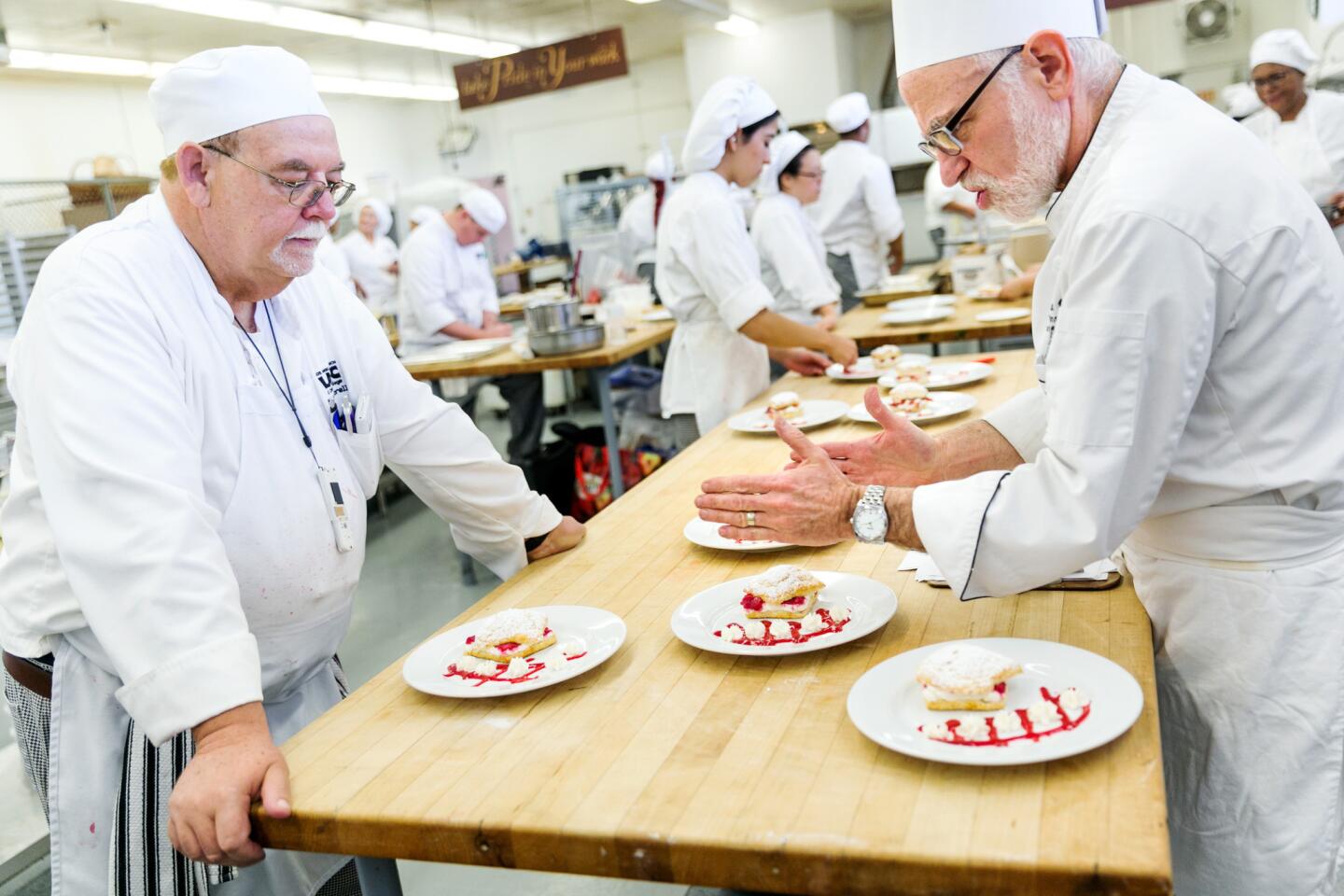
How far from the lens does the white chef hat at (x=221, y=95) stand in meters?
1.63

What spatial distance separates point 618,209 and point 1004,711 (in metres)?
11.0

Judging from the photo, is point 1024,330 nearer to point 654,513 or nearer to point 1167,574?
point 654,513

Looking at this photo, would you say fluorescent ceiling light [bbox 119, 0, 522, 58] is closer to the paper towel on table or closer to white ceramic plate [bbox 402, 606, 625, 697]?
white ceramic plate [bbox 402, 606, 625, 697]

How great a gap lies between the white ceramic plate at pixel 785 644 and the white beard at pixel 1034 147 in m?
0.58

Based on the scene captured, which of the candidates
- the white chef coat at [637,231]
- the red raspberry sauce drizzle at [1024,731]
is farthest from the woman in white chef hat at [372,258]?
the red raspberry sauce drizzle at [1024,731]

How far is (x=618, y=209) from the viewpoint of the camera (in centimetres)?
1166

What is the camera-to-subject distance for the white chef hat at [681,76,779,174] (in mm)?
3604

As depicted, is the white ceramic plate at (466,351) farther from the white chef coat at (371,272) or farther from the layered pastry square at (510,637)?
the white chef coat at (371,272)

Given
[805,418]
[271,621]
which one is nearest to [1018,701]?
[271,621]

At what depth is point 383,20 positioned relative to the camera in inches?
408

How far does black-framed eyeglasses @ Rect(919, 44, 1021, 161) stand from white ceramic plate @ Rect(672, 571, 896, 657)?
2.01 feet

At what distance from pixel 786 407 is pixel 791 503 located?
132cm

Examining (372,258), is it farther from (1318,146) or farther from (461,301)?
(1318,146)

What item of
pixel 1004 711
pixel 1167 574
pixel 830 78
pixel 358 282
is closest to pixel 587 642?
pixel 1004 711
